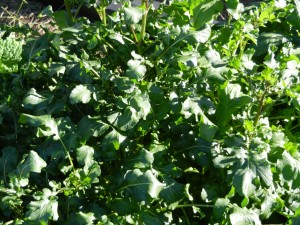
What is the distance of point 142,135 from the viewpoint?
262 cm

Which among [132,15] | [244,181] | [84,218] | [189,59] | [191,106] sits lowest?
[84,218]

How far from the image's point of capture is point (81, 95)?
250 cm

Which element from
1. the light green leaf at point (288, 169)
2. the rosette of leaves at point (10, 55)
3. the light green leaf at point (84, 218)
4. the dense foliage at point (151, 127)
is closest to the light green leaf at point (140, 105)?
the dense foliage at point (151, 127)

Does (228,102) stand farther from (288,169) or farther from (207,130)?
(288,169)

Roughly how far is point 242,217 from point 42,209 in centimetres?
77

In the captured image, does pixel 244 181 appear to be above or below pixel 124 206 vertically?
above

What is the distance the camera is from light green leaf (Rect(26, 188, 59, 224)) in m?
2.16

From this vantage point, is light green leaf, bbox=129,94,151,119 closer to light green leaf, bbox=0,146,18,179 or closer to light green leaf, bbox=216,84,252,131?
light green leaf, bbox=216,84,252,131

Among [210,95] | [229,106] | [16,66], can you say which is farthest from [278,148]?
[16,66]

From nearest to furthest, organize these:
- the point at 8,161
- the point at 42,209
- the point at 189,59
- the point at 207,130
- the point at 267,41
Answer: the point at 42,209, the point at 207,130, the point at 189,59, the point at 8,161, the point at 267,41

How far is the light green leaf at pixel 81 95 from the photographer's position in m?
2.49

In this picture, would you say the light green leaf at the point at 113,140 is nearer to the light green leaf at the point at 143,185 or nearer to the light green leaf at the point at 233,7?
Answer: the light green leaf at the point at 143,185

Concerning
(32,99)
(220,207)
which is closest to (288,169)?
(220,207)

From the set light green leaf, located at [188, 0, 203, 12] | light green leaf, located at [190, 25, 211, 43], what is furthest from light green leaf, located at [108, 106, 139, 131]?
light green leaf, located at [188, 0, 203, 12]
